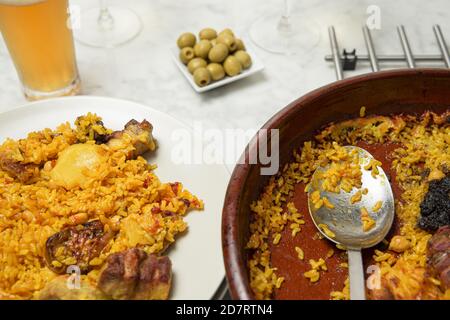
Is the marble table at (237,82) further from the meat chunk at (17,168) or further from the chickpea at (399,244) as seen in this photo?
the chickpea at (399,244)

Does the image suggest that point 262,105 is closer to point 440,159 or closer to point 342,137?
point 342,137

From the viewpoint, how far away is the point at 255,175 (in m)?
1.06

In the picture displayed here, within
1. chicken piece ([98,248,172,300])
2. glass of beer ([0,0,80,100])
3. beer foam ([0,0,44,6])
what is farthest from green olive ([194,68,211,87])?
chicken piece ([98,248,172,300])

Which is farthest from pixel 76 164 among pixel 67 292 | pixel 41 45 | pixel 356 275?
pixel 356 275

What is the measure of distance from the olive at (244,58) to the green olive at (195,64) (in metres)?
0.11

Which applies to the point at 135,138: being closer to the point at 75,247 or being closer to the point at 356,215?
the point at 75,247

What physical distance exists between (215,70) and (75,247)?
2.49ft

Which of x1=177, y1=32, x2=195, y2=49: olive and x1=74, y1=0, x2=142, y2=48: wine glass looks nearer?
x1=177, y1=32, x2=195, y2=49: olive

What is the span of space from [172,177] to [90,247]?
0.28 meters

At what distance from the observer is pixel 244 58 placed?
1698mm

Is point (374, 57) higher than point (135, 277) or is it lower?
higher

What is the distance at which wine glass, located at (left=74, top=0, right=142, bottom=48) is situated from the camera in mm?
1871

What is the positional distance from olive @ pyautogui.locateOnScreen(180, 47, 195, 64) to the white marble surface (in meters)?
0.06

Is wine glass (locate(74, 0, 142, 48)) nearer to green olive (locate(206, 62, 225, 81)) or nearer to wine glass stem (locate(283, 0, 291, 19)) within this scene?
green olive (locate(206, 62, 225, 81))
